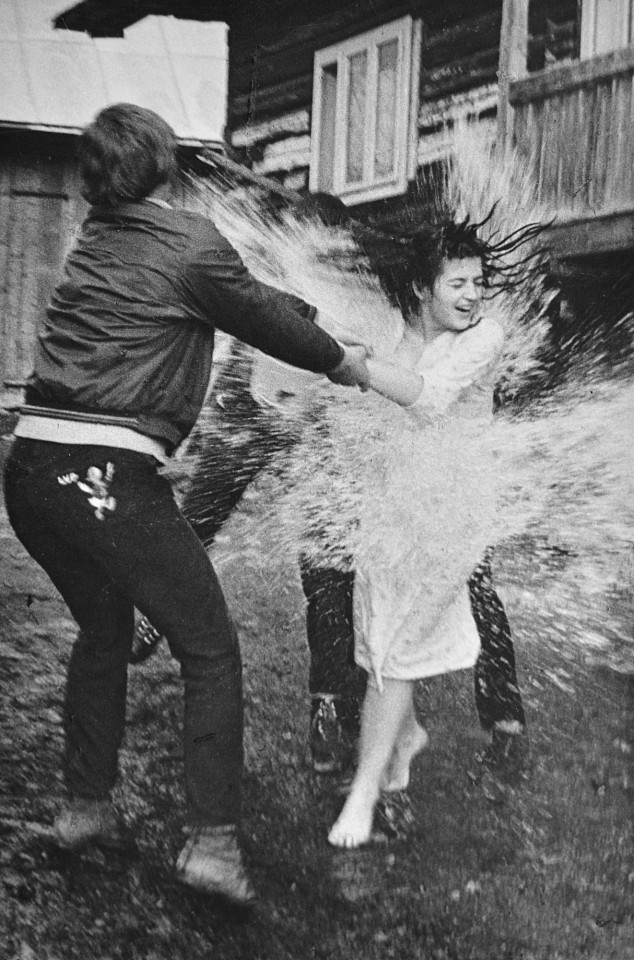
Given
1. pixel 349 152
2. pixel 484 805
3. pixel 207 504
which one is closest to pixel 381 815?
pixel 484 805

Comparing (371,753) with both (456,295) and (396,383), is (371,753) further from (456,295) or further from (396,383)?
(456,295)

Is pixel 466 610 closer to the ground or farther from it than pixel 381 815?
farther from it

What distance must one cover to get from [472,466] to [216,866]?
1.09m

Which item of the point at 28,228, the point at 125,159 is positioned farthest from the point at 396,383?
the point at 28,228

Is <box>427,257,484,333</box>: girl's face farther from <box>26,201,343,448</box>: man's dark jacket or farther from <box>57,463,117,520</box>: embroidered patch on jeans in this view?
<box>57,463,117,520</box>: embroidered patch on jeans

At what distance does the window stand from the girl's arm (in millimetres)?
415

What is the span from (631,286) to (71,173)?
1.34 m

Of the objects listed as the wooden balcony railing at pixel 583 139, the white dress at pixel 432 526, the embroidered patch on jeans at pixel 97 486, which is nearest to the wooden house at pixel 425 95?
the wooden balcony railing at pixel 583 139

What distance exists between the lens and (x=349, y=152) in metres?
2.66

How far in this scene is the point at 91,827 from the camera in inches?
103

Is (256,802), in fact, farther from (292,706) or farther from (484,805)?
(484,805)

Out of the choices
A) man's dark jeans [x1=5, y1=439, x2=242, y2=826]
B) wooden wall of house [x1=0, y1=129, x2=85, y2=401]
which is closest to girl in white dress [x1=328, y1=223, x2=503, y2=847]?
man's dark jeans [x1=5, y1=439, x2=242, y2=826]

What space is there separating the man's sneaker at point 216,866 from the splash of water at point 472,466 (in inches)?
25.1

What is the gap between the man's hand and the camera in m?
2.49
